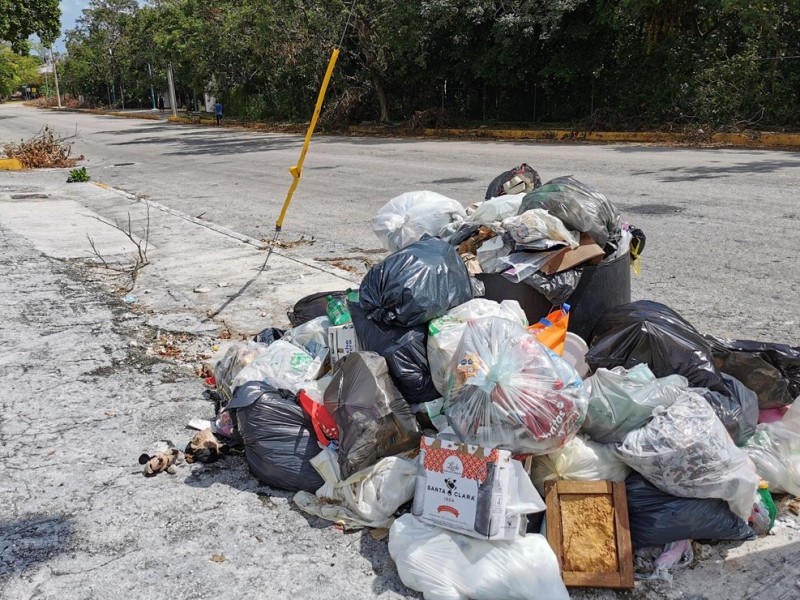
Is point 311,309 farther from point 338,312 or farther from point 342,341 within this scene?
point 342,341

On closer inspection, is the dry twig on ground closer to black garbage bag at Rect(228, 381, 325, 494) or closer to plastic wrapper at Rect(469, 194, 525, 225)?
plastic wrapper at Rect(469, 194, 525, 225)

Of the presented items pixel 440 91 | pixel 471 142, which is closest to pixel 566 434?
pixel 471 142

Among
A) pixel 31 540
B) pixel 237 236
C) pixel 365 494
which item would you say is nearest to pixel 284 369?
pixel 365 494

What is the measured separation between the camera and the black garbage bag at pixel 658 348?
3.10 meters

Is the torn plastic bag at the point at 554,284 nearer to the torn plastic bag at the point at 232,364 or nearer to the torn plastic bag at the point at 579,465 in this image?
the torn plastic bag at the point at 579,465

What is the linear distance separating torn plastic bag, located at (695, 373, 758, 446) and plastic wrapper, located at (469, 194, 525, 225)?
1582 mm

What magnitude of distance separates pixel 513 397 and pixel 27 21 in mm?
22765

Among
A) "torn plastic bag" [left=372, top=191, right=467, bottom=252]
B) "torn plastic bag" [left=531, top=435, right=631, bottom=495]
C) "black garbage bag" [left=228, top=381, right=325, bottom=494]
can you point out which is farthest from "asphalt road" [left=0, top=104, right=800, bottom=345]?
"black garbage bag" [left=228, top=381, right=325, bottom=494]

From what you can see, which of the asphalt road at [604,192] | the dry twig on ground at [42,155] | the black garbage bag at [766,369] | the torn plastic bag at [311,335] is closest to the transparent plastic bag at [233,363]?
the torn plastic bag at [311,335]

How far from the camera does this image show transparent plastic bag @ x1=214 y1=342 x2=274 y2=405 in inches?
155

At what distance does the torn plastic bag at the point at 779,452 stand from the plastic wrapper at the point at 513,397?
78 cm

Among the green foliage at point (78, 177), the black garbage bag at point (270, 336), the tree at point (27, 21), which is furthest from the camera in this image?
the tree at point (27, 21)

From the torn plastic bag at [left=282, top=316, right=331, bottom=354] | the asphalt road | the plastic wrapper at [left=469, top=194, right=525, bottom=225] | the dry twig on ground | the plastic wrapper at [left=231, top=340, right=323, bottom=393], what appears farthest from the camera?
the dry twig on ground

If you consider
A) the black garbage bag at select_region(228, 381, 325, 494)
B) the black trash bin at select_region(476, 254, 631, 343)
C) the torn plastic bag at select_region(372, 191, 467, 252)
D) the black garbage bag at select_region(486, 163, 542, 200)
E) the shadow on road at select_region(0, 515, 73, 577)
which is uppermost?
the black garbage bag at select_region(486, 163, 542, 200)
